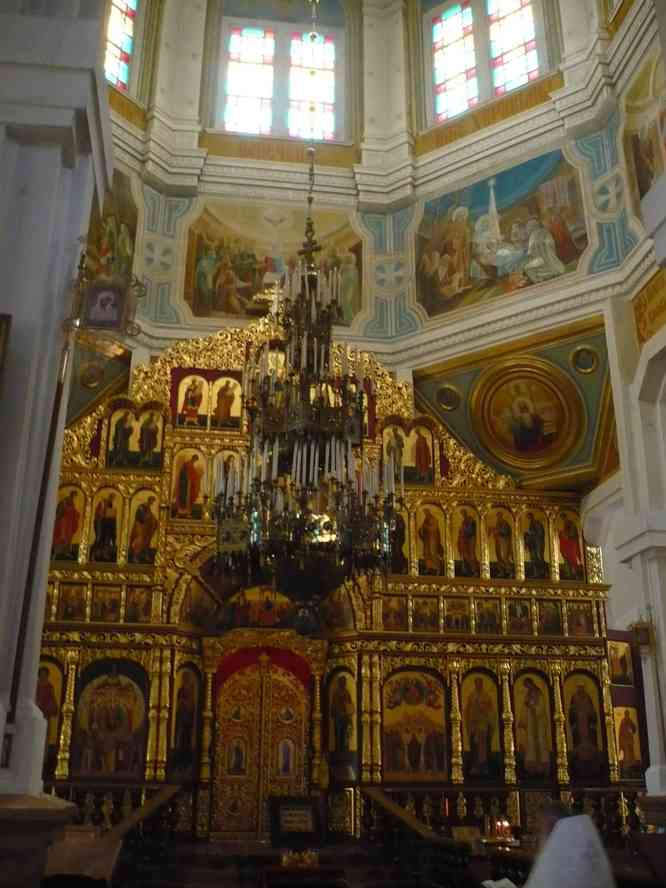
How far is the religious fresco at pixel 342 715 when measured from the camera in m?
12.1

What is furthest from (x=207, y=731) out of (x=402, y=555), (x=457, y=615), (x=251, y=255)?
(x=251, y=255)

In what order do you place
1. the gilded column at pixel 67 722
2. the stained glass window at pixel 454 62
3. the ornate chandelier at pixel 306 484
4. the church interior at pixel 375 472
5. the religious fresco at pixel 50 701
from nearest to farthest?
1. the ornate chandelier at pixel 306 484
2. the church interior at pixel 375 472
3. the gilded column at pixel 67 722
4. the religious fresco at pixel 50 701
5. the stained glass window at pixel 454 62

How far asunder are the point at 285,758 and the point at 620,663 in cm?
478

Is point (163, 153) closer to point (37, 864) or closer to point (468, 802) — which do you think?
point (468, 802)

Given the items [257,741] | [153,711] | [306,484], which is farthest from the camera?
[257,741]

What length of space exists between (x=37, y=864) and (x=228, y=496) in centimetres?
611

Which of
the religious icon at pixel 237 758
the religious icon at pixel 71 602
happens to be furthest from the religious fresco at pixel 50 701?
the religious icon at pixel 237 758

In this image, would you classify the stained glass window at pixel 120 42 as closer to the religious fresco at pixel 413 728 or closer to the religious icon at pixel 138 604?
the religious icon at pixel 138 604

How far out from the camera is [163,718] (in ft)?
37.7

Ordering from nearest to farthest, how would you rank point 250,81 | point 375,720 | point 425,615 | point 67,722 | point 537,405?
1. point 67,722
2. point 375,720
3. point 425,615
4. point 537,405
5. point 250,81

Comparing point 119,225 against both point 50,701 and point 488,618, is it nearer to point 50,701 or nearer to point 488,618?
point 50,701

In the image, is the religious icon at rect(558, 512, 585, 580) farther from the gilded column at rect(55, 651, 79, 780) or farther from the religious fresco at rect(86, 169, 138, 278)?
the religious fresco at rect(86, 169, 138, 278)

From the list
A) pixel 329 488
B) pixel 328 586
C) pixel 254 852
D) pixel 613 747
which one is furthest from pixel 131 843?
pixel 613 747

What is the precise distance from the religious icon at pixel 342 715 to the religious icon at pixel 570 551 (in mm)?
3549
